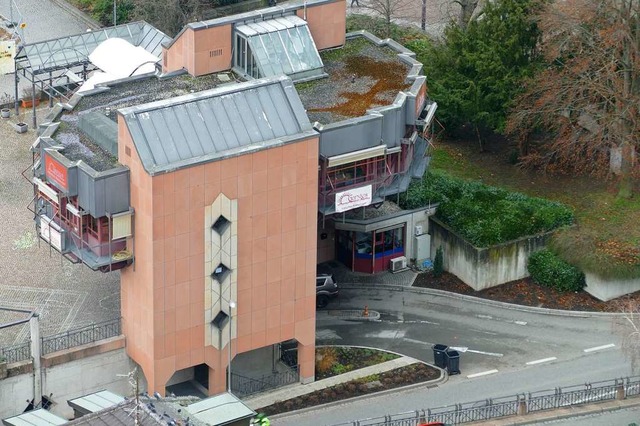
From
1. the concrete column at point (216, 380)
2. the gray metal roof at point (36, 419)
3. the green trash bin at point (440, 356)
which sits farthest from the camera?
the green trash bin at point (440, 356)

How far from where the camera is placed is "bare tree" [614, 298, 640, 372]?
7238 centimetres

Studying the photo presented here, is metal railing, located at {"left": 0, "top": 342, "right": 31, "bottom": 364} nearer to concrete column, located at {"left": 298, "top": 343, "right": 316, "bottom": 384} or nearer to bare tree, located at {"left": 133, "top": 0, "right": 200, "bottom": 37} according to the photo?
concrete column, located at {"left": 298, "top": 343, "right": 316, "bottom": 384}

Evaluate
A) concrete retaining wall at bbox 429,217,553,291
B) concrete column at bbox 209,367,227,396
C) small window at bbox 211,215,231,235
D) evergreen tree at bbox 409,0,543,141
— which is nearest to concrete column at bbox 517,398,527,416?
concrete retaining wall at bbox 429,217,553,291

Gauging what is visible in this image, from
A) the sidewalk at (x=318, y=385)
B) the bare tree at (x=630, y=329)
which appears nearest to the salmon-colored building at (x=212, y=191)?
the sidewalk at (x=318, y=385)

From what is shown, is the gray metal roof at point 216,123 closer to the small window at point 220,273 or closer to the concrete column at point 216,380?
the small window at point 220,273

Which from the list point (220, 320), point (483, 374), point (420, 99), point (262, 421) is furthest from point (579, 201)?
point (262, 421)

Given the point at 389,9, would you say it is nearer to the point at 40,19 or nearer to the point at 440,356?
the point at 40,19

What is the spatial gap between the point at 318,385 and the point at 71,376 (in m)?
10.7

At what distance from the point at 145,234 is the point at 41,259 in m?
12.2

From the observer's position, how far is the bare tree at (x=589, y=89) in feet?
275

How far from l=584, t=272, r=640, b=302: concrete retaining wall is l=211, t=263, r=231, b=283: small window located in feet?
64.5

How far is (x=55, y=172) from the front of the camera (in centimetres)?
7019

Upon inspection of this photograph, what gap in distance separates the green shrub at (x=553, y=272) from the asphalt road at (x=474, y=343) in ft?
6.97

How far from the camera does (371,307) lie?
267ft
